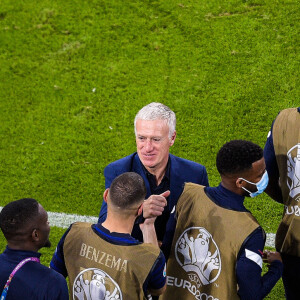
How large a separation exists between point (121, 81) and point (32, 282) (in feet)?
13.2

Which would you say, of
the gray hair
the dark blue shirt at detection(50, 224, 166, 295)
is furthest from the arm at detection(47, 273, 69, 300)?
the gray hair

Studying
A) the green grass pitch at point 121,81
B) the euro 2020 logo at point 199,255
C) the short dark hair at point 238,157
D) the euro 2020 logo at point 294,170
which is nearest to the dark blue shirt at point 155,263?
the euro 2020 logo at point 199,255

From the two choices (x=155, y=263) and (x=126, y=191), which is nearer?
(x=155, y=263)

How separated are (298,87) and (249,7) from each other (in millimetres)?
1310

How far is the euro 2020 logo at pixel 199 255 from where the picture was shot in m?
3.15

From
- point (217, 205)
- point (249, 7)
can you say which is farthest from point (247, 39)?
point (217, 205)

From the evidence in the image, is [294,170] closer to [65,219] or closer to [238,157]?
[238,157]

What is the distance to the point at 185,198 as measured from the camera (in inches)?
130

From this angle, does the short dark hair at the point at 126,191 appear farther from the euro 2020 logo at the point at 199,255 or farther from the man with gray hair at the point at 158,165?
the man with gray hair at the point at 158,165

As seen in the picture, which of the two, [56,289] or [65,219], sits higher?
[56,289]

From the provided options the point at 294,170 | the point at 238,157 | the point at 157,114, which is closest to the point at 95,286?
the point at 238,157

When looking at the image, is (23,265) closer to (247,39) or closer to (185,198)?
(185,198)

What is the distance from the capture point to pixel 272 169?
3.63 m

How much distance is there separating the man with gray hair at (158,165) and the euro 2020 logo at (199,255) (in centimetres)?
35
